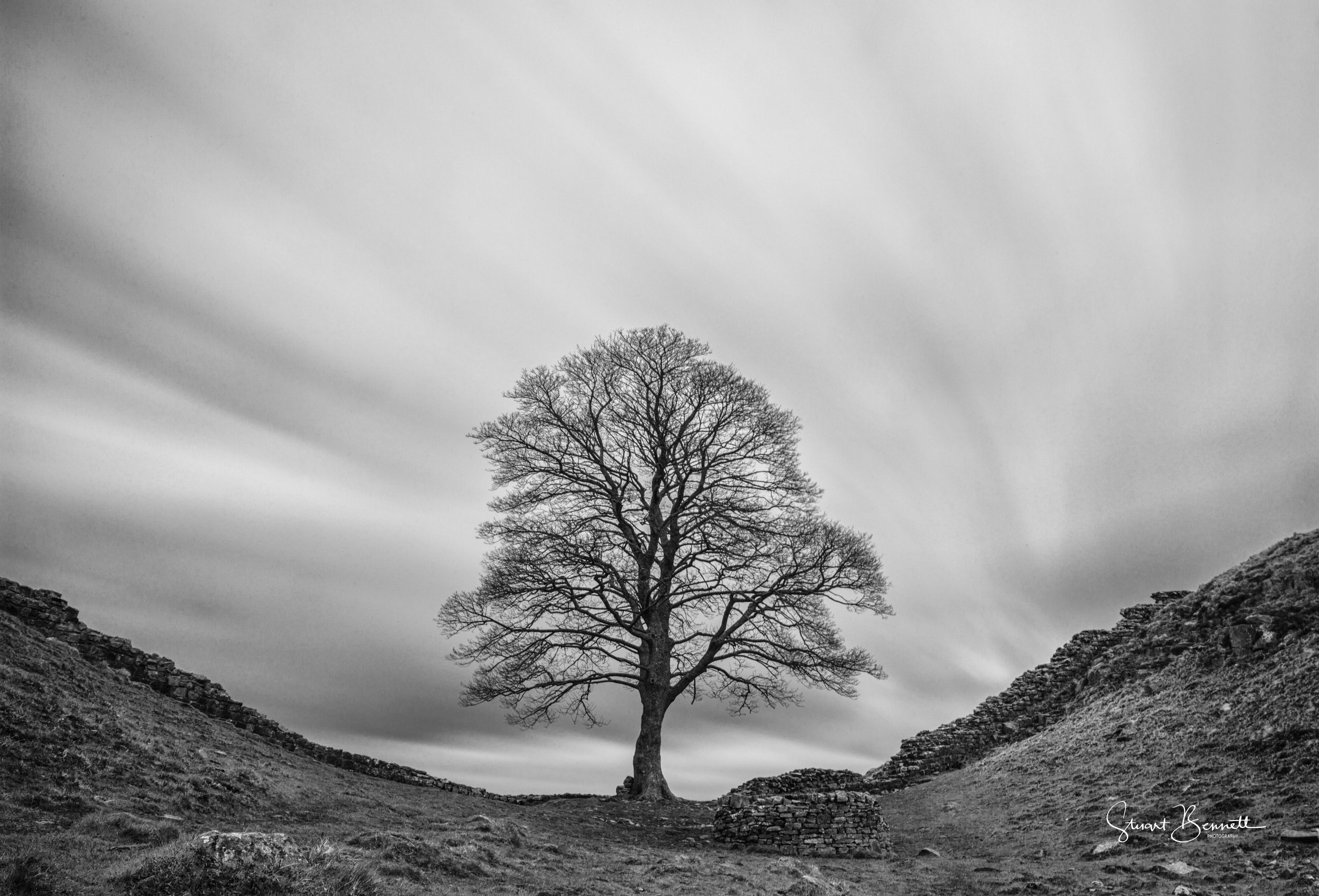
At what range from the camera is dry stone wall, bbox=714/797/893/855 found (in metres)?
14.6

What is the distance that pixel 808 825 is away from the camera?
14805mm

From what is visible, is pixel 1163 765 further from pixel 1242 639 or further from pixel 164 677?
pixel 164 677

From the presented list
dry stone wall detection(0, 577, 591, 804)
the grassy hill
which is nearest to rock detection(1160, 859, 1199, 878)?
the grassy hill

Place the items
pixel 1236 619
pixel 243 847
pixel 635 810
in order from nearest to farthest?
pixel 243 847 → pixel 635 810 → pixel 1236 619

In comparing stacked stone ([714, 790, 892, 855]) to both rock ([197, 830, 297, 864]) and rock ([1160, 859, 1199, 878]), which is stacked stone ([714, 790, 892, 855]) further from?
rock ([197, 830, 297, 864])

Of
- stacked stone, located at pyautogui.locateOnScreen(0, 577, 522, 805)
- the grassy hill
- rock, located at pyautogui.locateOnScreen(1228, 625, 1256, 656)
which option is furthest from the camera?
stacked stone, located at pyautogui.locateOnScreen(0, 577, 522, 805)

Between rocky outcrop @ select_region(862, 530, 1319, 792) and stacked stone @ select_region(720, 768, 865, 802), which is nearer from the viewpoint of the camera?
rocky outcrop @ select_region(862, 530, 1319, 792)

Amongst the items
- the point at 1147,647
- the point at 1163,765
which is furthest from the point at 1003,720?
the point at 1163,765

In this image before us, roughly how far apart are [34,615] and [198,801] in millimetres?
9155

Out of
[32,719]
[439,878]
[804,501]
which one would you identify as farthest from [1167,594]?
[32,719]

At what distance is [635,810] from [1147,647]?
52.1 ft

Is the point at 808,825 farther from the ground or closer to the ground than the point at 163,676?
closer to the ground

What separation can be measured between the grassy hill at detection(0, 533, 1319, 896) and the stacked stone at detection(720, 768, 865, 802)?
6066 mm

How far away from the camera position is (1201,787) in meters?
12.9
